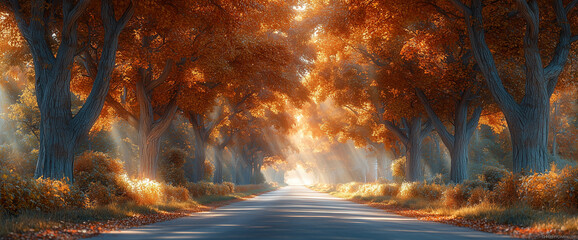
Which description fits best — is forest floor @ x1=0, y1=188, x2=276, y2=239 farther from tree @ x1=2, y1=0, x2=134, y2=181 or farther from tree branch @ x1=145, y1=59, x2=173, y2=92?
tree branch @ x1=145, y1=59, x2=173, y2=92

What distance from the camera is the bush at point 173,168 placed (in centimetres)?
3164

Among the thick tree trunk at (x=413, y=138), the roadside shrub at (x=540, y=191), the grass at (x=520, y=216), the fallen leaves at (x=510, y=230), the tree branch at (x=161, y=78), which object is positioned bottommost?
the fallen leaves at (x=510, y=230)

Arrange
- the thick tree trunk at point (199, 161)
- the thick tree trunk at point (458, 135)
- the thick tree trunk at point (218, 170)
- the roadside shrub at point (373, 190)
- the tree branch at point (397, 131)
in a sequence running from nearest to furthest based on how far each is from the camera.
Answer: the thick tree trunk at point (458, 135)
the tree branch at point (397, 131)
the roadside shrub at point (373, 190)
the thick tree trunk at point (199, 161)
the thick tree trunk at point (218, 170)

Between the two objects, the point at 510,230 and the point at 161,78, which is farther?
the point at 161,78

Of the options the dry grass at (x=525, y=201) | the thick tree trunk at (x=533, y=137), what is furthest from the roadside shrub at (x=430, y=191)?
the thick tree trunk at (x=533, y=137)

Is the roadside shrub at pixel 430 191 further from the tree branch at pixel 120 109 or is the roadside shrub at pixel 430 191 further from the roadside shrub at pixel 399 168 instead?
the tree branch at pixel 120 109

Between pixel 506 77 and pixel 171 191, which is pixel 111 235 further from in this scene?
pixel 506 77

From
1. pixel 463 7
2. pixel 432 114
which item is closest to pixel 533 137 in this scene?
pixel 463 7

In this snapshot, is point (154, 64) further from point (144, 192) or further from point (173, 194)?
point (173, 194)

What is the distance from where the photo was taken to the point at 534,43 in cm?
1360

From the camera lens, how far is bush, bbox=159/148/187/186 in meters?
31.6

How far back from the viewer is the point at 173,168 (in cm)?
3206

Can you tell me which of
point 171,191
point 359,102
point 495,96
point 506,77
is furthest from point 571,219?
point 359,102

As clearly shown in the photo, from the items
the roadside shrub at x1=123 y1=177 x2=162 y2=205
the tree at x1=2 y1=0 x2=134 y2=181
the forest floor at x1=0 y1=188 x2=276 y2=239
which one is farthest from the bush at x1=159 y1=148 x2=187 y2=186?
the tree at x1=2 y1=0 x2=134 y2=181
